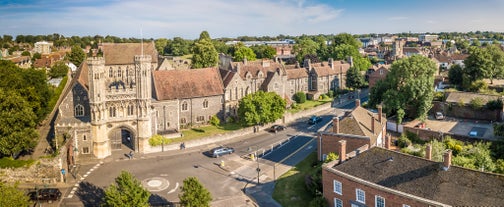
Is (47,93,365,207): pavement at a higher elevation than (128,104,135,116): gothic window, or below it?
below

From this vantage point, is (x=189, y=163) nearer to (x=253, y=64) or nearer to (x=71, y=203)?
(x=71, y=203)

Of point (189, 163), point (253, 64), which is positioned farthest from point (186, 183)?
point (253, 64)

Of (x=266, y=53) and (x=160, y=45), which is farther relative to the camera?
(x=160, y=45)

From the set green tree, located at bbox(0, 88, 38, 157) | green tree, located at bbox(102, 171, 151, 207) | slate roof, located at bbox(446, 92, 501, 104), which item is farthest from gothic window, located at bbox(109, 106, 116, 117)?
slate roof, located at bbox(446, 92, 501, 104)

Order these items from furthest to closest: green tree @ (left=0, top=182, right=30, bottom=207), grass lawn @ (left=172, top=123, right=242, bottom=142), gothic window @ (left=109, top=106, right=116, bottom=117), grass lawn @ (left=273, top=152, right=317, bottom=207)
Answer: grass lawn @ (left=172, top=123, right=242, bottom=142)
gothic window @ (left=109, top=106, right=116, bottom=117)
grass lawn @ (left=273, top=152, right=317, bottom=207)
green tree @ (left=0, top=182, right=30, bottom=207)

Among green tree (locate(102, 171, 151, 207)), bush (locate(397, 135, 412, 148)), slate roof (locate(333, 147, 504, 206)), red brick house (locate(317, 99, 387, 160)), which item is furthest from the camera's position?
bush (locate(397, 135, 412, 148))

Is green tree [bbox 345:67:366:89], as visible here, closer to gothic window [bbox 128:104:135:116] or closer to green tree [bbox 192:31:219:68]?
green tree [bbox 192:31:219:68]

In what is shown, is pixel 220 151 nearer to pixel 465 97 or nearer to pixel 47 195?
pixel 47 195

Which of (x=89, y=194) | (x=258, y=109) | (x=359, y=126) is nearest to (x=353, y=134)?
(x=359, y=126)
